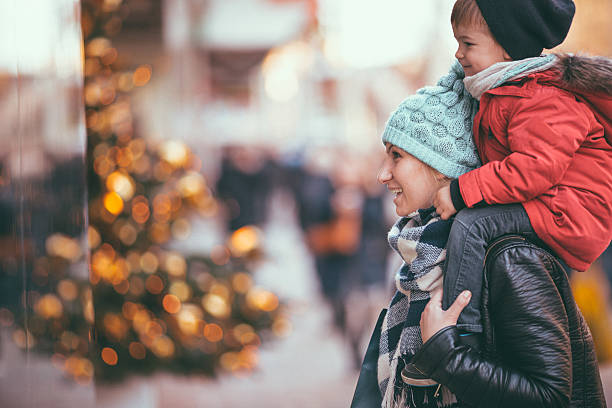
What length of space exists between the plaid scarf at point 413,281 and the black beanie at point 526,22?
0.47 meters

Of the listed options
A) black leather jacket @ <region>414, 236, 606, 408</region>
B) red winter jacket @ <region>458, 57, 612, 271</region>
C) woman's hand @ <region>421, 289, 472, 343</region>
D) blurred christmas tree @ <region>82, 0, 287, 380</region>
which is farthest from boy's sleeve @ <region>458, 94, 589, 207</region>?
blurred christmas tree @ <region>82, 0, 287, 380</region>

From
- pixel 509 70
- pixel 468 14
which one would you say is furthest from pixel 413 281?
pixel 468 14

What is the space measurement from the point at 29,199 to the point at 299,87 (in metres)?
16.6

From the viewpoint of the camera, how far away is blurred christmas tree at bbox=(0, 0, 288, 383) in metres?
3.22

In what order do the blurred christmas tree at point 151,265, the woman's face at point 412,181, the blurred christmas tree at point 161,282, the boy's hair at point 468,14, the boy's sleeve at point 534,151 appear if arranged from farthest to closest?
the blurred christmas tree at point 161,282 → the blurred christmas tree at point 151,265 → the woman's face at point 412,181 → the boy's hair at point 468,14 → the boy's sleeve at point 534,151

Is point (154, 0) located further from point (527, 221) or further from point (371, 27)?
point (527, 221)

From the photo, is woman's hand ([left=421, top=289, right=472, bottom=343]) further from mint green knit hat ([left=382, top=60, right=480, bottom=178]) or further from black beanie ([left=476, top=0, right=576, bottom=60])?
black beanie ([left=476, top=0, right=576, bottom=60])

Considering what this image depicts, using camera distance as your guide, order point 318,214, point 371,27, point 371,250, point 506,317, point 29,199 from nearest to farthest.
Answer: point 506,317 < point 29,199 < point 371,250 < point 318,214 < point 371,27

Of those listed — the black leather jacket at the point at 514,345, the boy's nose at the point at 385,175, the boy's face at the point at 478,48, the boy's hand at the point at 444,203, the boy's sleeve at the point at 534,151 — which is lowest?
the black leather jacket at the point at 514,345

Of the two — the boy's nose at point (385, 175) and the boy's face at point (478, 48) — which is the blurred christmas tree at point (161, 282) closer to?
the boy's nose at point (385, 175)

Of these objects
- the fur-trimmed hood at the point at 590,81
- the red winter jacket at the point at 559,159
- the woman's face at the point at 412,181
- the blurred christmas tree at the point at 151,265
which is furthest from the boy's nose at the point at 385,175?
the blurred christmas tree at the point at 151,265

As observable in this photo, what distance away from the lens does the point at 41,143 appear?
1608 millimetres

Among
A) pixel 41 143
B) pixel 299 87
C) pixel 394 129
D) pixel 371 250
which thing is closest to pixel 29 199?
pixel 41 143

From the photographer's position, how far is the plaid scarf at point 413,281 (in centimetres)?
150
